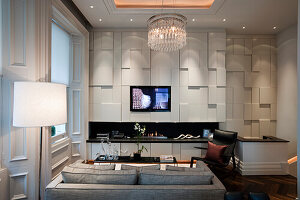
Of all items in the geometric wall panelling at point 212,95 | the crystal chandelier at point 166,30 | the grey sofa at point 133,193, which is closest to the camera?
the grey sofa at point 133,193

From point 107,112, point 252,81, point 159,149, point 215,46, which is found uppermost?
point 215,46

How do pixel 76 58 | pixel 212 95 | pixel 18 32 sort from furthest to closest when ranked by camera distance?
1. pixel 212 95
2. pixel 76 58
3. pixel 18 32

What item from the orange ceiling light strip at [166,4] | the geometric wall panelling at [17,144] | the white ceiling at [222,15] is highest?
the orange ceiling light strip at [166,4]

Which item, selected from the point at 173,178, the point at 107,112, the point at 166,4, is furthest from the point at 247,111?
the point at 173,178

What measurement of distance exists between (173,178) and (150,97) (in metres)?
2.63

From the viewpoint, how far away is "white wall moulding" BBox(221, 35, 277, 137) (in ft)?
14.7

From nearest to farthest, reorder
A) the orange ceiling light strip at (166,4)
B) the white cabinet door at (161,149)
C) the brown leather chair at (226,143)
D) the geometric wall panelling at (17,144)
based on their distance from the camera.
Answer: the geometric wall panelling at (17,144)
the brown leather chair at (226,143)
the orange ceiling light strip at (166,4)
the white cabinet door at (161,149)

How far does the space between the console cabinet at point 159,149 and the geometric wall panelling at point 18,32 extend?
2529 millimetres

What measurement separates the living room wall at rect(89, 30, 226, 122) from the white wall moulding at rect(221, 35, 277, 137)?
18.6 inches

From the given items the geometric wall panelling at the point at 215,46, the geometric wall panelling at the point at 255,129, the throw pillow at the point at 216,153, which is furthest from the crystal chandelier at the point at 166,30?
the geometric wall panelling at the point at 255,129

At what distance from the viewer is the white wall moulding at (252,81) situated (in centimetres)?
447

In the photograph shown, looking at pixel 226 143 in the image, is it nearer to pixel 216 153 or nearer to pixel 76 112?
pixel 216 153

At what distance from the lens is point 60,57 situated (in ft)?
11.1

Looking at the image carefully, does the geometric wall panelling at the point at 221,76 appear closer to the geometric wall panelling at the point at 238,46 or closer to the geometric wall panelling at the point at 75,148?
the geometric wall panelling at the point at 238,46
